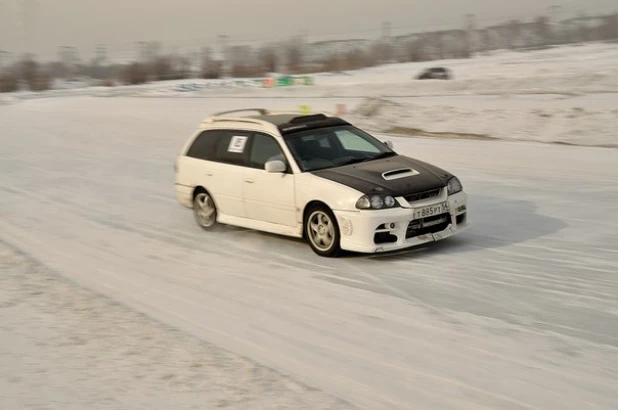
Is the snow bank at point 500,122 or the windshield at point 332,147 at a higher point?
the windshield at point 332,147

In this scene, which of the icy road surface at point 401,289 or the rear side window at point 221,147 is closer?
the icy road surface at point 401,289

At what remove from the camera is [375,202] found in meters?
8.55

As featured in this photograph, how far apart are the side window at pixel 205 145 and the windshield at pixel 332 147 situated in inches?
56.5

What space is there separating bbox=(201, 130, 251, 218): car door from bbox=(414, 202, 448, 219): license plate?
2.57 m

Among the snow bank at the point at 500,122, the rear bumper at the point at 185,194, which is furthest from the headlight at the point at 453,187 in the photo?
the snow bank at the point at 500,122

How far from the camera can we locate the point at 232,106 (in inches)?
1544

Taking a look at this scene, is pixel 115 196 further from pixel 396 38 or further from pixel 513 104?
pixel 396 38

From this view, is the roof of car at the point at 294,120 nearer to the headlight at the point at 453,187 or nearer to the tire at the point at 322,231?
the tire at the point at 322,231

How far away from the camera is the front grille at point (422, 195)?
341 inches

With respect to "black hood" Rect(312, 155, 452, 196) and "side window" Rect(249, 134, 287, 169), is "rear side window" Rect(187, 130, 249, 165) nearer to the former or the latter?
"side window" Rect(249, 134, 287, 169)

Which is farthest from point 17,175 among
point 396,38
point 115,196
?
point 396,38

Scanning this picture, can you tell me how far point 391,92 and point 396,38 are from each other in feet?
232

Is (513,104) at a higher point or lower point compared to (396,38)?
lower

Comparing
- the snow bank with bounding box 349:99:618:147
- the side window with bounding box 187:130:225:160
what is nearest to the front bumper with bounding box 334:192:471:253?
the side window with bounding box 187:130:225:160
